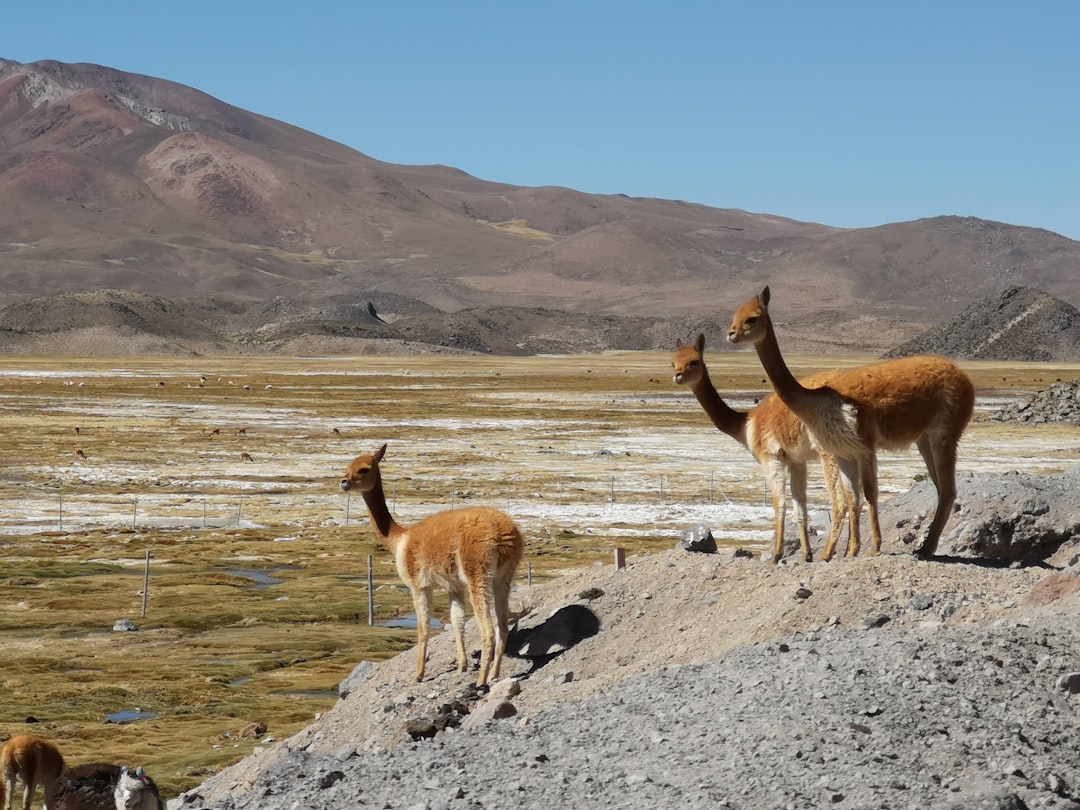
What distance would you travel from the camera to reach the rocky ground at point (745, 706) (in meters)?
9.03

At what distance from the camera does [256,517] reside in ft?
122

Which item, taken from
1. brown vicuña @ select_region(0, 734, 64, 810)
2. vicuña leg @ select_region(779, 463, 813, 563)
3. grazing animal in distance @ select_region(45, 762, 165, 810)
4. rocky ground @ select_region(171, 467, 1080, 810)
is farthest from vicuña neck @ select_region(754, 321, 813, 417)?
brown vicuña @ select_region(0, 734, 64, 810)

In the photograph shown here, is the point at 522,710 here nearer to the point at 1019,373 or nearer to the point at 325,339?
the point at 1019,373

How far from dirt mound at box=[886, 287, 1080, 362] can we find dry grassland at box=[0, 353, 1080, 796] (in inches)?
2571

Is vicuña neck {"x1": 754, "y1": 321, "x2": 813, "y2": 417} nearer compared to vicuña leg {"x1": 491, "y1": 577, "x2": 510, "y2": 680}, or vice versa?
vicuña neck {"x1": 754, "y1": 321, "x2": 813, "y2": 417}

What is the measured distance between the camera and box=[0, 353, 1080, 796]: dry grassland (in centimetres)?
1941

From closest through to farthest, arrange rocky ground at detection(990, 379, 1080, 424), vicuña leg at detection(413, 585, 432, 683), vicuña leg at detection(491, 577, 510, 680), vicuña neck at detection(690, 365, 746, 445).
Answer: vicuña leg at detection(491, 577, 510, 680)
vicuña leg at detection(413, 585, 432, 683)
vicuña neck at detection(690, 365, 746, 445)
rocky ground at detection(990, 379, 1080, 424)

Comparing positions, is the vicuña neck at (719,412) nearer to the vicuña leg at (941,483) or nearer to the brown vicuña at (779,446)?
the brown vicuña at (779,446)

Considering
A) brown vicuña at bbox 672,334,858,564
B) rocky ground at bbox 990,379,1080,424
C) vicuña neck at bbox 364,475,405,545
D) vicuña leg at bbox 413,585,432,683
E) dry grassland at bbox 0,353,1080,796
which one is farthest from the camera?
rocky ground at bbox 990,379,1080,424

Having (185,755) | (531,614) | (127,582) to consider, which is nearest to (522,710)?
(531,614)

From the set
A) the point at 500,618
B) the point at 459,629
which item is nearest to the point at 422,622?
the point at 459,629

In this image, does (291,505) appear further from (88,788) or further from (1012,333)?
(1012,333)

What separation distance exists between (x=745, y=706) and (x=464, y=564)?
15.0ft

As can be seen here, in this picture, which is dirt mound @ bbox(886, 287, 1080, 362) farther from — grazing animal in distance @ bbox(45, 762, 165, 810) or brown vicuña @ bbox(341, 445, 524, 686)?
grazing animal in distance @ bbox(45, 762, 165, 810)
